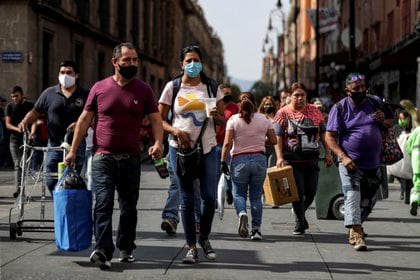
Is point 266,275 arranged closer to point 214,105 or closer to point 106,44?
point 214,105

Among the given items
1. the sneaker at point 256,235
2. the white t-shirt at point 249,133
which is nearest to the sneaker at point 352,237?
the sneaker at point 256,235

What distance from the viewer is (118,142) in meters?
7.57

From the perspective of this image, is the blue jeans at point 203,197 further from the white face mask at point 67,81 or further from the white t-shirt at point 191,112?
the white face mask at point 67,81

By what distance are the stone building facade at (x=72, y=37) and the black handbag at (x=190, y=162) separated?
227 cm

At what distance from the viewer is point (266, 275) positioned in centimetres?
727

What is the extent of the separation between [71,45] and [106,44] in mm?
6977

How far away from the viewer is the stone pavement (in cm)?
730

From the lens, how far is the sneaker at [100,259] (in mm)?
7348

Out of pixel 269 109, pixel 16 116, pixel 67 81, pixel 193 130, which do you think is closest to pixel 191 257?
pixel 193 130

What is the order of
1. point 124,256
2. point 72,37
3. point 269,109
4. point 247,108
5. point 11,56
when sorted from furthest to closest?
point 72,37 < point 11,56 < point 269,109 < point 247,108 < point 124,256

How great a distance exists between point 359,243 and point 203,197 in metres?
1.79

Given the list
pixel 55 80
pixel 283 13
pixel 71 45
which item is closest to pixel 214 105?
pixel 55 80

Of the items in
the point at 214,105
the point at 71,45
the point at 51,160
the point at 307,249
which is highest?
the point at 71,45

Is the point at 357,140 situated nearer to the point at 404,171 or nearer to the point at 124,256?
the point at 124,256
